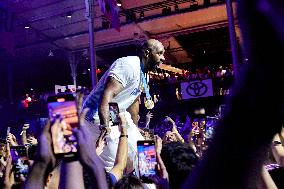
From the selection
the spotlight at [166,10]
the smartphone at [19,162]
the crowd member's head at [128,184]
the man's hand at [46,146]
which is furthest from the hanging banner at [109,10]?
the spotlight at [166,10]

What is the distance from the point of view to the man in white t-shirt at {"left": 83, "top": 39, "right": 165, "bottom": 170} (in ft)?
10.2

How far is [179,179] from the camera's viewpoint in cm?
178

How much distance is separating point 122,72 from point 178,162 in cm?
152

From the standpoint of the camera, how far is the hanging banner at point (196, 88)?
30.9 feet

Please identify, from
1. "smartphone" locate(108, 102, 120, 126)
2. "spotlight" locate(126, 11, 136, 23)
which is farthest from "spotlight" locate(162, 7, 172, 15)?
"smartphone" locate(108, 102, 120, 126)

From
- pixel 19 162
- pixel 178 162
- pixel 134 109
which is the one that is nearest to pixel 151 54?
pixel 134 109

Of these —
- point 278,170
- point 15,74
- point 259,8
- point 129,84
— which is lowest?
point 278,170

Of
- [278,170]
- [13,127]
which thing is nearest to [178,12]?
[13,127]

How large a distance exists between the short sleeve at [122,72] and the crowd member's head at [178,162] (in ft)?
4.34

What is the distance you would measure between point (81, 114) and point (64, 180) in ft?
0.71

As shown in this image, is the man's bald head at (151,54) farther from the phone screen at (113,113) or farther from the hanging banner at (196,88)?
the hanging banner at (196,88)

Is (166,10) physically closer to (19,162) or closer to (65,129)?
(19,162)

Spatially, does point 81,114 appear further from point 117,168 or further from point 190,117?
point 190,117

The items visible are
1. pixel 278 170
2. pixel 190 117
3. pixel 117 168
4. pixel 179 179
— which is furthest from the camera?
pixel 190 117
